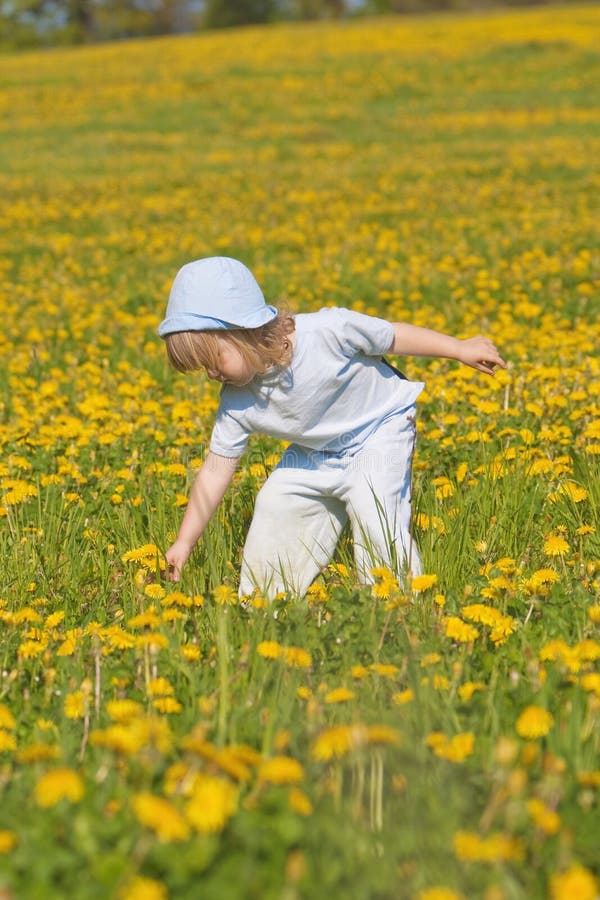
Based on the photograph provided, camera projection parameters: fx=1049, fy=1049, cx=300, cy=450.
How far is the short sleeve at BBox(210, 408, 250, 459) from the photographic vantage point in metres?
3.29

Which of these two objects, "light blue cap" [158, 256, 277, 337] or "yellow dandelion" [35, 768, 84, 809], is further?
"light blue cap" [158, 256, 277, 337]

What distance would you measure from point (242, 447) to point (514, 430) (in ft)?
4.45

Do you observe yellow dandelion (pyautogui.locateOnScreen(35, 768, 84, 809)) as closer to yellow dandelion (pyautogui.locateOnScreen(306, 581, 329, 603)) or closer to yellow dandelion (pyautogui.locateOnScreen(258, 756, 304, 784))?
yellow dandelion (pyautogui.locateOnScreen(258, 756, 304, 784))

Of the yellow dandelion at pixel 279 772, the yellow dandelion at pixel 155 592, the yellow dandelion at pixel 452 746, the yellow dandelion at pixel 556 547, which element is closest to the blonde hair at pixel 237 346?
the yellow dandelion at pixel 155 592

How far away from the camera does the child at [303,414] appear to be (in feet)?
9.93

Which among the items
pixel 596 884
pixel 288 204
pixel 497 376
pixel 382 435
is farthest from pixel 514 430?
pixel 288 204

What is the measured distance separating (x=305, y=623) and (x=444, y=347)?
1.11 meters

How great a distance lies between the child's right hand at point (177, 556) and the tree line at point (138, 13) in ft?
217

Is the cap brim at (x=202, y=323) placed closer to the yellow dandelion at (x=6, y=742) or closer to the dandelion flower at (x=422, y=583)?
the dandelion flower at (x=422, y=583)

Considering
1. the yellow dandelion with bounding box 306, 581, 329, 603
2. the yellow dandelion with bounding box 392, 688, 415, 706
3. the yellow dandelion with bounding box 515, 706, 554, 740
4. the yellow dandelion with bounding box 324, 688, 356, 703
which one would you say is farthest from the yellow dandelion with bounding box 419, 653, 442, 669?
the yellow dandelion with bounding box 306, 581, 329, 603

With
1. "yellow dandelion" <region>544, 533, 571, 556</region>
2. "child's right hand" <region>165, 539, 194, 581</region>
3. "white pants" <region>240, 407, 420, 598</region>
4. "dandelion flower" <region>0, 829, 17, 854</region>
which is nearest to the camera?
"dandelion flower" <region>0, 829, 17, 854</region>

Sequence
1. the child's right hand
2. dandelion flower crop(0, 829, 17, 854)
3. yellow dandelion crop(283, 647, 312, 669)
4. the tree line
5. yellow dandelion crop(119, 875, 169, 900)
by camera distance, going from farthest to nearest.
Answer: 1. the tree line
2. the child's right hand
3. yellow dandelion crop(283, 647, 312, 669)
4. dandelion flower crop(0, 829, 17, 854)
5. yellow dandelion crop(119, 875, 169, 900)

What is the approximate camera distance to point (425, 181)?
1413 centimetres

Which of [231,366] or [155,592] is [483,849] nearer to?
[155,592]
